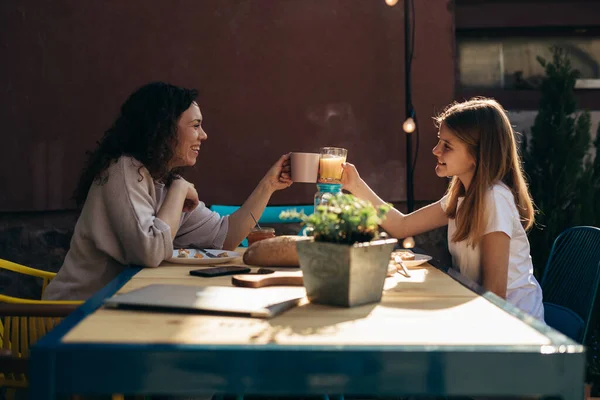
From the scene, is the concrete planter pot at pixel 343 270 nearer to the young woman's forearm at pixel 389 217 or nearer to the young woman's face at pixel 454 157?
the young woman's face at pixel 454 157

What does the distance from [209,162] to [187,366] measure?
3370 millimetres

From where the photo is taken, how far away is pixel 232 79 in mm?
4332

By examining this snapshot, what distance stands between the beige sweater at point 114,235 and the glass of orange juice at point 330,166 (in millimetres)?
649

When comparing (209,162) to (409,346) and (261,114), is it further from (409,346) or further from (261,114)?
(409,346)

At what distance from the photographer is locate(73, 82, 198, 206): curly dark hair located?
8.01 feet

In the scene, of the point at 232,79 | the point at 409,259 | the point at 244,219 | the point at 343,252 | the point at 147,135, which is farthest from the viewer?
the point at 232,79

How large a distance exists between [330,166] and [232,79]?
6.51 feet

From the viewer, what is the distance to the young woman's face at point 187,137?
Result: 2643mm

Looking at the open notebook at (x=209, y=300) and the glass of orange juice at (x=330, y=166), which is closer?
the open notebook at (x=209, y=300)

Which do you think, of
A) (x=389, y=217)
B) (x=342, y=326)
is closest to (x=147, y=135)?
(x=389, y=217)

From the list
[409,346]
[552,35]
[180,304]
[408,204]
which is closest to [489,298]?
[409,346]

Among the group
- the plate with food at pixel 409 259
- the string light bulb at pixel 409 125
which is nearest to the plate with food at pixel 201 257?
the plate with food at pixel 409 259

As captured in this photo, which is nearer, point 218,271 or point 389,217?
point 218,271

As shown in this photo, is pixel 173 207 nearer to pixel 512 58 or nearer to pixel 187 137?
pixel 187 137
